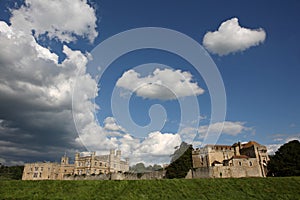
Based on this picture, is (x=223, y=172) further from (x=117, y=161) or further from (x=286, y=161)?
(x=117, y=161)

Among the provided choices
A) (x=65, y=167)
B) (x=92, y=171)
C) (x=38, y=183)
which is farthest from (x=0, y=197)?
(x=65, y=167)

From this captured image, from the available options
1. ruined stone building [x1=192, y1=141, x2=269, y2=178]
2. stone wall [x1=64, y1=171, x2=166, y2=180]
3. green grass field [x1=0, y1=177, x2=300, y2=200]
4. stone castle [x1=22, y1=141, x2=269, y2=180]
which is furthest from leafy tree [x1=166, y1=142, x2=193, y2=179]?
green grass field [x1=0, y1=177, x2=300, y2=200]

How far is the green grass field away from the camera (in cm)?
2234

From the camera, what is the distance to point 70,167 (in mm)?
63125

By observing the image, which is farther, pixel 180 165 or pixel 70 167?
pixel 70 167

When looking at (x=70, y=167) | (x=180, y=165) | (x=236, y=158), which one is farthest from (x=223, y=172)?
(x=70, y=167)

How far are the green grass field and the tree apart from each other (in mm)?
16936

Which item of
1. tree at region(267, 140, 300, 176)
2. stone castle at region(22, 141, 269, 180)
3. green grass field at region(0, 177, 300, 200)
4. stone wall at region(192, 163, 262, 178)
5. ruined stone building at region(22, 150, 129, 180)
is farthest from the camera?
ruined stone building at region(22, 150, 129, 180)

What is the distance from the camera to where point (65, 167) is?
208 feet

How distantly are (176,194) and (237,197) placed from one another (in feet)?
18.6

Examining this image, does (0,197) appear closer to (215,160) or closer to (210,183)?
(210,183)

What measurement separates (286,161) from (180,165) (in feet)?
63.0

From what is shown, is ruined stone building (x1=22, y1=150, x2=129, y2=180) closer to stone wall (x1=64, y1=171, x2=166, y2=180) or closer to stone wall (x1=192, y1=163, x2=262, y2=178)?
stone wall (x1=64, y1=171, x2=166, y2=180)

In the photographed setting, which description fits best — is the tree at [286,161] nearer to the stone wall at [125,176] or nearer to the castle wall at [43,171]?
the stone wall at [125,176]
